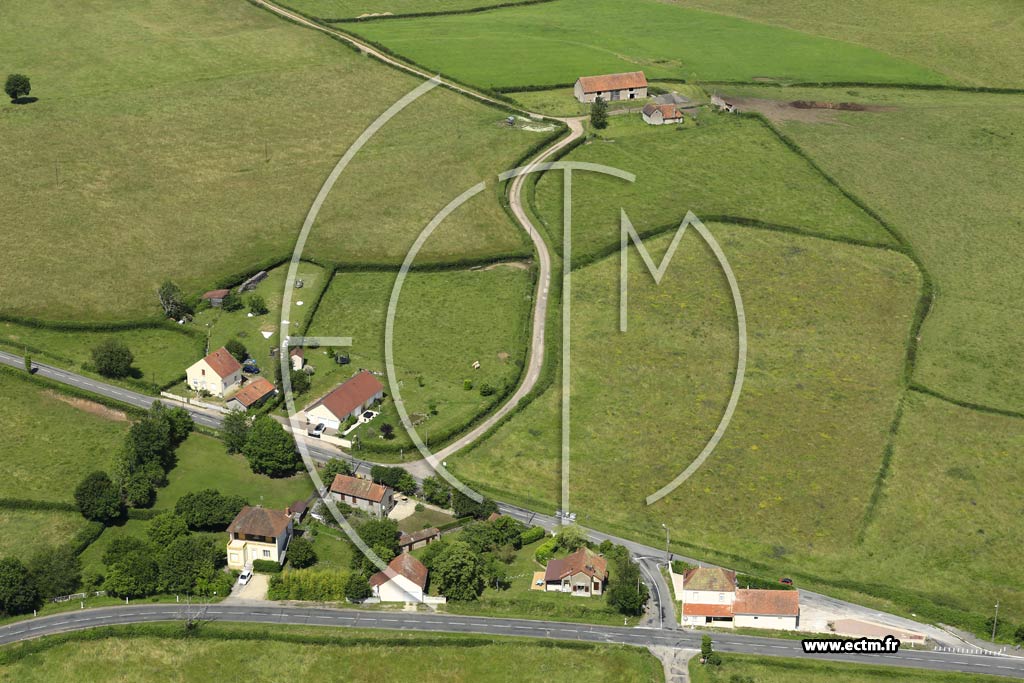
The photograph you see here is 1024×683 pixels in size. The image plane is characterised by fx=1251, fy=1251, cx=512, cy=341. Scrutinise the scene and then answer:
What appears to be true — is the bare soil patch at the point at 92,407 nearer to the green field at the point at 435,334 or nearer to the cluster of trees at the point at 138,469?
the cluster of trees at the point at 138,469

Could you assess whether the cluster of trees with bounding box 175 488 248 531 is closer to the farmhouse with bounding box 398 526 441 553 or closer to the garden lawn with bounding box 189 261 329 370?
the farmhouse with bounding box 398 526 441 553

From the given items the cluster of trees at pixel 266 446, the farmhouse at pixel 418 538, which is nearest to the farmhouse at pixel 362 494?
the farmhouse at pixel 418 538

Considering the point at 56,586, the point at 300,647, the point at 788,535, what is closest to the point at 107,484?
the point at 56,586

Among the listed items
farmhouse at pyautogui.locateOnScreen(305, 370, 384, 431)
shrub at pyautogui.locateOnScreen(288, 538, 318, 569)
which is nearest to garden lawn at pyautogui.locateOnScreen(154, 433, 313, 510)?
farmhouse at pyautogui.locateOnScreen(305, 370, 384, 431)

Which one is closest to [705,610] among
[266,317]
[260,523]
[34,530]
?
[260,523]

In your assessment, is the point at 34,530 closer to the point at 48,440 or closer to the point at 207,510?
the point at 48,440

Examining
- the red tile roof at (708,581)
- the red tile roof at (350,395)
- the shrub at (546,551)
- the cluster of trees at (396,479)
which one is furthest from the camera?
the red tile roof at (350,395)
